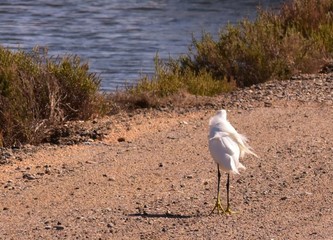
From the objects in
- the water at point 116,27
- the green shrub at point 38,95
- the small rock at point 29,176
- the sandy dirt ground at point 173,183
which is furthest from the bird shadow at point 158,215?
the water at point 116,27

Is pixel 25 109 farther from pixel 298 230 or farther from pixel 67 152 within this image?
pixel 298 230

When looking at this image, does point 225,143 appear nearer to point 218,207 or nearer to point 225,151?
point 225,151

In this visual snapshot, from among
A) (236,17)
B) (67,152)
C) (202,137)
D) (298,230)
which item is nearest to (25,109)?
(67,152)

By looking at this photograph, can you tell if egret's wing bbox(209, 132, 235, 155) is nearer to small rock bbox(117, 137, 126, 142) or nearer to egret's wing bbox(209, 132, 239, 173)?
egret's wing bbox(209, 132, 239, 173)

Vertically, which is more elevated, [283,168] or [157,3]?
[283,168]

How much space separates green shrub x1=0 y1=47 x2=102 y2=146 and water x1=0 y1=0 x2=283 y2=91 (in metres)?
5.47

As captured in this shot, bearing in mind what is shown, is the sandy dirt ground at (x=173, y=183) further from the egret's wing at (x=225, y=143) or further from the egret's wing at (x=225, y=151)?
the egret's wing at (x=225, y=143)

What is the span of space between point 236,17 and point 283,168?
20156 mm

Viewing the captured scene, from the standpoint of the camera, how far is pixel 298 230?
8.80m

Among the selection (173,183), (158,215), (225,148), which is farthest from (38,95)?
(225,148)

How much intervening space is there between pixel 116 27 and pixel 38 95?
17.6 m

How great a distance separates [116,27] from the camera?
3069 cm

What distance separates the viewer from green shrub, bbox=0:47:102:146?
12766 mm

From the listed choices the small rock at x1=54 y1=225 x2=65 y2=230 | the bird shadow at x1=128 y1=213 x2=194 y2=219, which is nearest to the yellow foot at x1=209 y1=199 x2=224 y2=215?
the bird shadow at x1=128 y1=213 x2=194 y2=219
